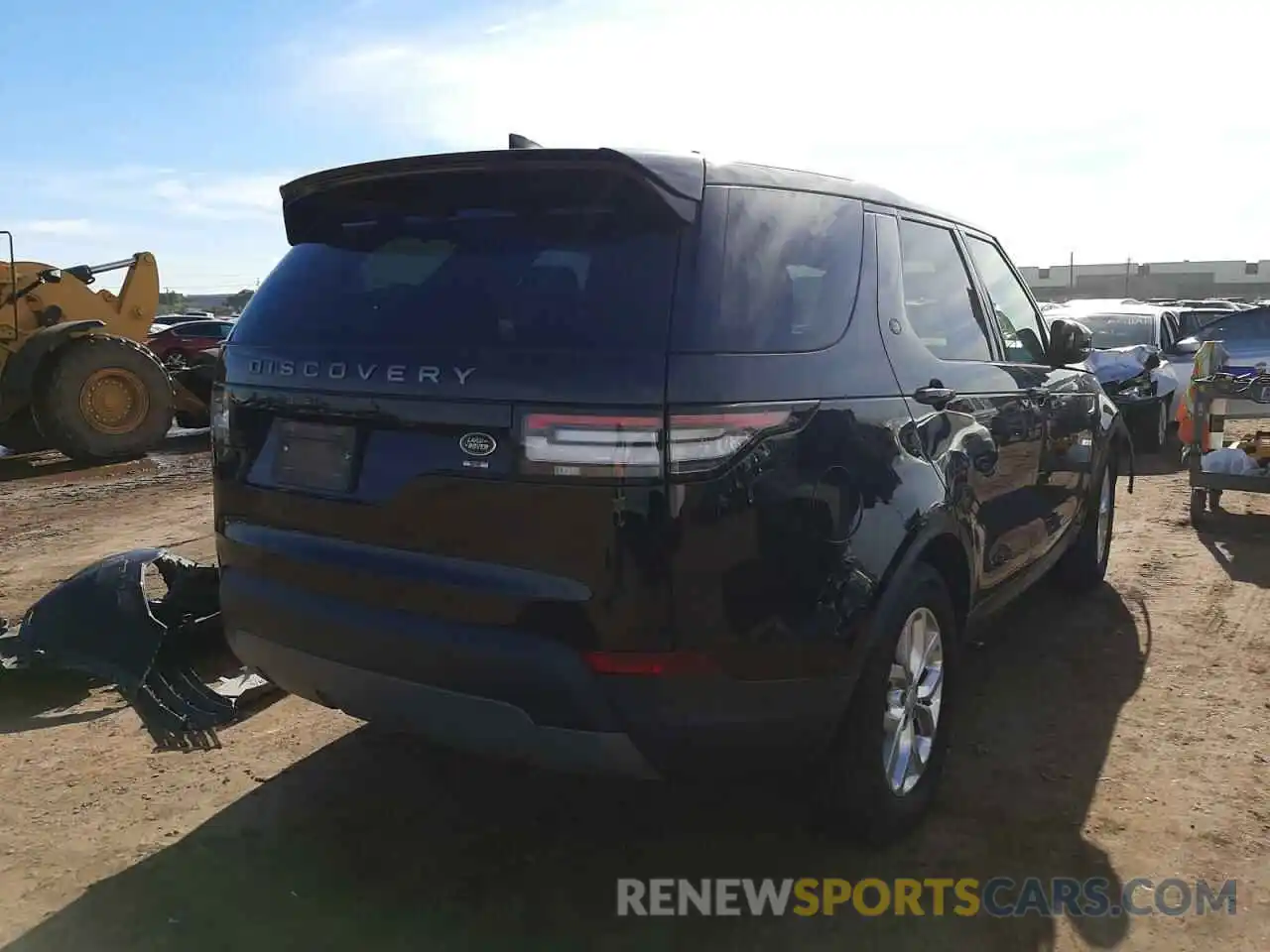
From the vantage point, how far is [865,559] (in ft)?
8.52

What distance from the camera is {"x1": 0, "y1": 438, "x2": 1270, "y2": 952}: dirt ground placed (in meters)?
2.68

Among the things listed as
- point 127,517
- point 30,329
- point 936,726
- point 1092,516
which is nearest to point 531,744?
point 936,726

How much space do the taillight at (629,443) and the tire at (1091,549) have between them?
364 cm

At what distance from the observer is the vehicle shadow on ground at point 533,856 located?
105 inches

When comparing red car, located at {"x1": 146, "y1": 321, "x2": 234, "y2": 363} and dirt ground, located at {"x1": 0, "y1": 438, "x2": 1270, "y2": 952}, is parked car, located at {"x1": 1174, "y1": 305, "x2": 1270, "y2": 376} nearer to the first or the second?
dirt ground, located at {"x1": 0, "y1": 438, "x2": 1270, "y2": 952}

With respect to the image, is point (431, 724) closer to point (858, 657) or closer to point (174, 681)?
point (858, 657)

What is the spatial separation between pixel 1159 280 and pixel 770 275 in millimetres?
91198

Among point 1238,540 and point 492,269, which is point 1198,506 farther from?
point 492,269

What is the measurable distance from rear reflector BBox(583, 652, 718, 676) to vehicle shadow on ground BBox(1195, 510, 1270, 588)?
484 cm

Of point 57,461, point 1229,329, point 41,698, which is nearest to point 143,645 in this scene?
point 41,698

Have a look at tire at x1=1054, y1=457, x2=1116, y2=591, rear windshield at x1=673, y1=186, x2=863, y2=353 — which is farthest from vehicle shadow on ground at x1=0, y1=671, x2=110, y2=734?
tire at x1=1054, y1=457, x2=1116, y2=591

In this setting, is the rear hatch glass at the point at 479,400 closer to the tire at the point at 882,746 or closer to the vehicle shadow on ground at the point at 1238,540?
the tire at the point at 882,746

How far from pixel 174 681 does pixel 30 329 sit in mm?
9249

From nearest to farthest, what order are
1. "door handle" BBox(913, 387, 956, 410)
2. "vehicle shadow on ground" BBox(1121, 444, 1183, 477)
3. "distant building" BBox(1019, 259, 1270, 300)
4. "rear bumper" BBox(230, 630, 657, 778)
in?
"rear bumper" BBox(230, 630, 657, 778) → "door handle" BBox(913, 387, 956, 410) → "vehicle shadow on ground" BBox(1121, 444, 1183, 477) → "distant building" BBox(1019, 259, 1270, 300)
